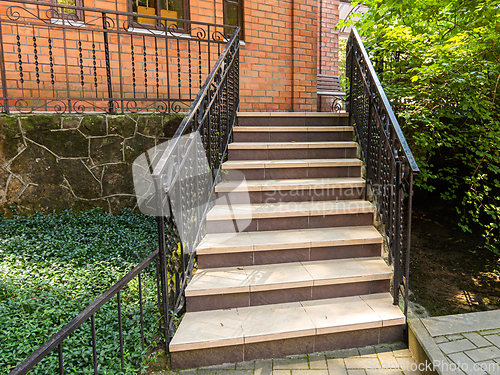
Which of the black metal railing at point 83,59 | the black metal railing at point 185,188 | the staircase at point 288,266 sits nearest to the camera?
the black metal railing at point 185,188

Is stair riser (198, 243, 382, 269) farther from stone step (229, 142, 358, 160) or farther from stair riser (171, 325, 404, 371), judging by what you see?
stone step (229, 142, 358, 160)

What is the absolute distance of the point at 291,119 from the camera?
179 inches

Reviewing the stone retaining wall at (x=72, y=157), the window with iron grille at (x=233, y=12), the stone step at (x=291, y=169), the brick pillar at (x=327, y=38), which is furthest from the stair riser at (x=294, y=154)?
the brick pillar at (x=327, y=38)

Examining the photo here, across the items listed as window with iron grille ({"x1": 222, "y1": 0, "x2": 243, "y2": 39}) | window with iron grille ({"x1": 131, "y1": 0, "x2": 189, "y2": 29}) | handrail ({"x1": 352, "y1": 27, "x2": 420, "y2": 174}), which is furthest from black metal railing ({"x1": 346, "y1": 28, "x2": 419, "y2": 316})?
window with iron grille ({"x1": 131, "y1": 0, "x2": 189, "y2": 29})

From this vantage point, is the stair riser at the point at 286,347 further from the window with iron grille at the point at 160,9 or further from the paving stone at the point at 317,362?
the window with iron grille at the point at 160,9

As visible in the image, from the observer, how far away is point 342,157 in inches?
155

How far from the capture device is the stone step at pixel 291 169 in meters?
3.55

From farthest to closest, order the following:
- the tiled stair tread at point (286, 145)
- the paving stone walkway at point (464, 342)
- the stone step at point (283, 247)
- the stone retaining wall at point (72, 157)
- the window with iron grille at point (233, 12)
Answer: the window with iron grille at point (233, 12)
the tiled stair tread at point (286, 145)
the stone retaining wall at point (72, 157)
the stone step at point (283, 247)
the paving stone walkway at point (464, 342)

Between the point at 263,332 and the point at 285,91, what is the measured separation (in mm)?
5148

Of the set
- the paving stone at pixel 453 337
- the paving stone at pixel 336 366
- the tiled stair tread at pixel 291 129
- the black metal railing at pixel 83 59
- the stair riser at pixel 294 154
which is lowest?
the paving stone at pixel 336 366

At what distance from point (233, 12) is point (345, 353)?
6124 millimetres

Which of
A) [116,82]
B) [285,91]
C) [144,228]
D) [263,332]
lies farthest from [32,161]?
[285,91]

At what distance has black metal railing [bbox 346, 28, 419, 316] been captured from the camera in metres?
2.41

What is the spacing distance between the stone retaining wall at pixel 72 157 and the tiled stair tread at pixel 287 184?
1.53 meters
